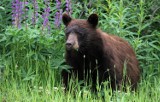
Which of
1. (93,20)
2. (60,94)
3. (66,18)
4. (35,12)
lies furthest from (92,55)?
(35,12)

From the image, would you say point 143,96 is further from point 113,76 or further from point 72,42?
point 72,42

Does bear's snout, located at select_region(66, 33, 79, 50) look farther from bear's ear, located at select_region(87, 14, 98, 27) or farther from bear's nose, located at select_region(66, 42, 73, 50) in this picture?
bear's ear, located at select_region(87, 14, 98, 27)

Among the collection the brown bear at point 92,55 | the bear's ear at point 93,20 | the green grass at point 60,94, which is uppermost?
the bear's ear at point 93,20

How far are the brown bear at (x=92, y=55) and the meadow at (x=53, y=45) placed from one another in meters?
0.21

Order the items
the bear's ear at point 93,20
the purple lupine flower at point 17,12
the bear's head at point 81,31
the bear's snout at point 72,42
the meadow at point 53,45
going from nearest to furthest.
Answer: the meadow at point 53,45
the bear's snout at point 72,42
the bear's head at point 81,31
the bear's ear at point 93,20
the purple lupine flower at point 17,12

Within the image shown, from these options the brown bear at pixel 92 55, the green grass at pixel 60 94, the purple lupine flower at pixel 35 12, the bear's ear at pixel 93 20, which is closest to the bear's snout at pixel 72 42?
the brown bear at pixel 92 55

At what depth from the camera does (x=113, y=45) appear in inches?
309

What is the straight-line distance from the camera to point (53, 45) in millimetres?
8312

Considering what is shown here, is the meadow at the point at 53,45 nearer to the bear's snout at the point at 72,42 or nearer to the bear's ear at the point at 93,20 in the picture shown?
the bear's snout at the point at 72,42

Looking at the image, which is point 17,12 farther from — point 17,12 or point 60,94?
point 60,94

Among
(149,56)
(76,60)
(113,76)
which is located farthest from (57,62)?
(149,56)

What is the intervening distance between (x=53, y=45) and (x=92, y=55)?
1000 mm

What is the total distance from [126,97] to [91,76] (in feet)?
3.78

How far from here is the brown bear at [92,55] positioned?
7457 millimetres
